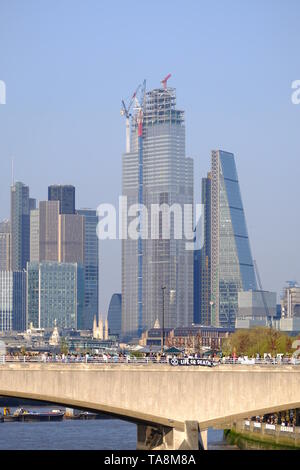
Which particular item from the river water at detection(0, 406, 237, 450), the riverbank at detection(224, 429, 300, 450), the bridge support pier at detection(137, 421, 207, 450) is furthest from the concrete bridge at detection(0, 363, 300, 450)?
the river water at detection(0, 406, 237, 450)

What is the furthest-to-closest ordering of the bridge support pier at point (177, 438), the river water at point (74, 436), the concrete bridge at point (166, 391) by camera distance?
the river water at point (74, 436) → the concrete bridge at point (166, 391) → the bridge support pier at point (177, 438)

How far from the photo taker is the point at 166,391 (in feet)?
284

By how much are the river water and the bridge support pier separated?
21891 millimetres

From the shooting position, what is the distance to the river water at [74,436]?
118 metres

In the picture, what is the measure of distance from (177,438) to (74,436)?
5121 cm

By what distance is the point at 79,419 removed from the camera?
178125mm

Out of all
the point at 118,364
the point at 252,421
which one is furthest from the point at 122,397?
the point at 252,421

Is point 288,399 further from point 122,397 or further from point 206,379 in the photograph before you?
point 122,397

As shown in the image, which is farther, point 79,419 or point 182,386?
point 79,419

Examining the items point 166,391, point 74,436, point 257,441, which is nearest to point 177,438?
point 166,391

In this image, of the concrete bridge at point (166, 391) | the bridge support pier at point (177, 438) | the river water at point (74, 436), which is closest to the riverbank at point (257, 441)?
the river water at point (74, 436)

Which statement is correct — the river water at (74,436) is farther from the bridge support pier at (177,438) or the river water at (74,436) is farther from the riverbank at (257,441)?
the bridge support pier at (177,438)
